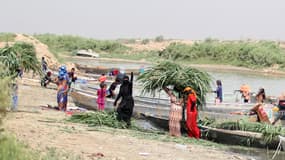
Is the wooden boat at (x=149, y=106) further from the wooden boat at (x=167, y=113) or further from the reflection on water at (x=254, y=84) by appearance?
the reflection on water at (x=254, y=84)

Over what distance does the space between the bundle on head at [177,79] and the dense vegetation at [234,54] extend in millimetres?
42143

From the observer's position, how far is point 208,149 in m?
13.0

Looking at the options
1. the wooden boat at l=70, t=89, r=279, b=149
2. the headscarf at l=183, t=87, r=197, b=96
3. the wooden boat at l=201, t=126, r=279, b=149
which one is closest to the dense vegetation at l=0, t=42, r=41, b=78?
the wooden boat at l=70, t=89, r=279, b=149

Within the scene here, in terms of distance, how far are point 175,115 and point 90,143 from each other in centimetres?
372

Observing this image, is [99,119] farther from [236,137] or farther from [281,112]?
[281,112]

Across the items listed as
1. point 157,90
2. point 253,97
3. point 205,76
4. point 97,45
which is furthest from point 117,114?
point 97,45

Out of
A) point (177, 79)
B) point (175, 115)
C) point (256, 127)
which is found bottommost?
point (256, 127)

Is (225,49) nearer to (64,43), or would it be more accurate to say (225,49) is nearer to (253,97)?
(64,43)

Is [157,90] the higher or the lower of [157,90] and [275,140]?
the higher

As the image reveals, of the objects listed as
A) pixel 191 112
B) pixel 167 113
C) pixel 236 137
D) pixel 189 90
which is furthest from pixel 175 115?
pixel 167 113

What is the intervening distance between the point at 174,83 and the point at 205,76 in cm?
89

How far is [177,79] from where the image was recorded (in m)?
14.5

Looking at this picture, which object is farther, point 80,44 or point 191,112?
point 80,44

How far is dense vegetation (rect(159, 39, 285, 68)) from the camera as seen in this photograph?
6131 cm
